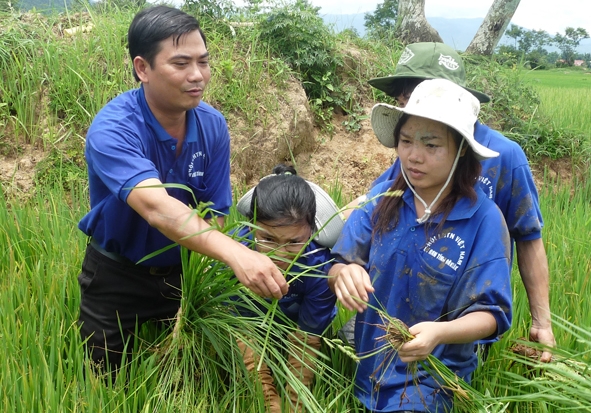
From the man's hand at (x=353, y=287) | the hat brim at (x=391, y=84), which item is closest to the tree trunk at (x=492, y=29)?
the hat brim at (x=391, y=84)

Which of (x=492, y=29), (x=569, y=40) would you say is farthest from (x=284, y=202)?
(x=569, y=40)

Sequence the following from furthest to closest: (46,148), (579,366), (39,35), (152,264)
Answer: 1. (39,35)
2. (46,148)
3. (152,264)
4. (579,366)

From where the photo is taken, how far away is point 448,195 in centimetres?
194

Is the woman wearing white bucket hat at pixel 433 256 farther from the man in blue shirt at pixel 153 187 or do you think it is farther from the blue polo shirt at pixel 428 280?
the man in blue shirt at pixel 153 187

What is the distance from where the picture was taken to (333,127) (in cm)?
536

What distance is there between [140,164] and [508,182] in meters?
1.27

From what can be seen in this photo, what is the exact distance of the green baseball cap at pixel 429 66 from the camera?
2.31m

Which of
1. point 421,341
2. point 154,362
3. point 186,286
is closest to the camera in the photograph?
point 421,341

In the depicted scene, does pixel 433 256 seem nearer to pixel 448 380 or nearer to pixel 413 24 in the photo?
pixel 448 380

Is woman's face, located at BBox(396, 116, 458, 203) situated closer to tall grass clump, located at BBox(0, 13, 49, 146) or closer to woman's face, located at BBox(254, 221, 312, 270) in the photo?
woman's face, located at BBox(254, 221, 312, 270)

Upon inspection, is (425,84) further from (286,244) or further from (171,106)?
(171,106)

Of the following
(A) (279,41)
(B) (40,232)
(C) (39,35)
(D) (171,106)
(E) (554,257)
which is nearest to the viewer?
(D) (171,106)

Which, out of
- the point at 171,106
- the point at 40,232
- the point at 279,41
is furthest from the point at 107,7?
the point at 171,106

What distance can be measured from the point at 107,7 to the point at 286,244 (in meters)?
4.19
